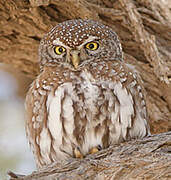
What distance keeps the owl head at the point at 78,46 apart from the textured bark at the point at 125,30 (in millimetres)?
427

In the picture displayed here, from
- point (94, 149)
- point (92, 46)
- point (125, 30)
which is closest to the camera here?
point (94, 149)

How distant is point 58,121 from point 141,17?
1674 mm

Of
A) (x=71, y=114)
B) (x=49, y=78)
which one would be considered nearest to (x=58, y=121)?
(x=71, y=114)

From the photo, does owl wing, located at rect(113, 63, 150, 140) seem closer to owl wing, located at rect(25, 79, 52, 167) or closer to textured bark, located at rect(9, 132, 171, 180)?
textured bark, located at rect(9, 132, 171, 180)

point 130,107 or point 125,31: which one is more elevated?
point 125,31

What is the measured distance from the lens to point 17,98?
602 cm

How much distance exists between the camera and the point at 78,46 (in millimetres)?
3918

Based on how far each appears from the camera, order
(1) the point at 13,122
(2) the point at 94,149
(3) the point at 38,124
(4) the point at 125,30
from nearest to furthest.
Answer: (2) the point at 94,149 → (3) the point at 38,124 → (4) the point at 125,30 → (1) the point at 13,122

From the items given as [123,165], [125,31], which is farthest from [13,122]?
[123,165]

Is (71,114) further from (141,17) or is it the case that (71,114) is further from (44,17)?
(141,17)

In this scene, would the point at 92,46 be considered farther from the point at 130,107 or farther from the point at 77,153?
the point at 77,153

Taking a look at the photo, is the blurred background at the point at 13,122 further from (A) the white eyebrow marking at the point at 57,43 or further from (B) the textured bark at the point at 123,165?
(B) the textured bark at the point at 123,165

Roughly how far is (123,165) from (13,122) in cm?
322

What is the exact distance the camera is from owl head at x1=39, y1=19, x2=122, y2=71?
154 inches
